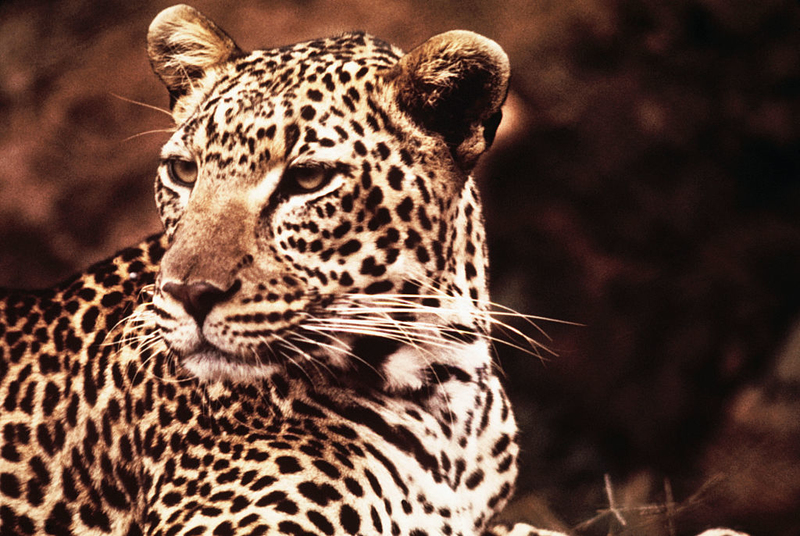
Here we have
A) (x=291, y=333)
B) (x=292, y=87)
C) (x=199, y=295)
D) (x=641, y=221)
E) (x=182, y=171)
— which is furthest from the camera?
(x=641, y=221)

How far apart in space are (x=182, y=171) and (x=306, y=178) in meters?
0.52

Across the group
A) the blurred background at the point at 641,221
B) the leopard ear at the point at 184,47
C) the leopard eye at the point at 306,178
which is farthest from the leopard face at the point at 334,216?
the blurred background at the point at 641,221

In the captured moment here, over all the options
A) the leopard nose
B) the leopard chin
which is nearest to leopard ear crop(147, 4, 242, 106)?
the leopard nose

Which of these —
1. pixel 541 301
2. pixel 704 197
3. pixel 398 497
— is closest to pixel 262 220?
pixel 398 497

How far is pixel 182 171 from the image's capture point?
3164mm

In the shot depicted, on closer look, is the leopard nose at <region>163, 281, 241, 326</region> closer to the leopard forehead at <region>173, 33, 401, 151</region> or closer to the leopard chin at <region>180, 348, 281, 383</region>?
the leopard chin at <region>180, 348, 281, 383</region>

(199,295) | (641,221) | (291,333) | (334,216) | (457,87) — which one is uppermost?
(457,87)

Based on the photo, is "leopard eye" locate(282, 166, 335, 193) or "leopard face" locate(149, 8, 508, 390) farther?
"leopard eye" locate(282, 166, 335, 193)

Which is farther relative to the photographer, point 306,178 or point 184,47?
point 184,47

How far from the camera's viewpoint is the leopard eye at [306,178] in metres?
2.88

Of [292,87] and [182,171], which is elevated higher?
[292,87]

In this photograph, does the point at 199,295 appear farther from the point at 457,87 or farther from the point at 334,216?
the point at 457,87

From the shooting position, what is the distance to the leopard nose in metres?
2.64

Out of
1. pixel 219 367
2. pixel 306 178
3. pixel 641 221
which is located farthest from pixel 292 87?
pixel 641 221
